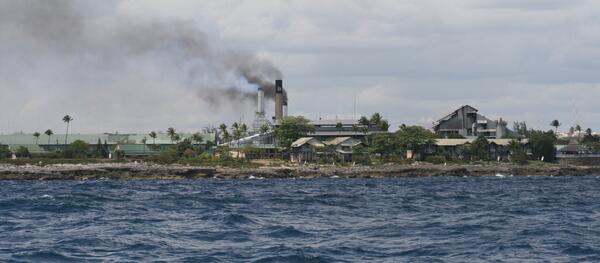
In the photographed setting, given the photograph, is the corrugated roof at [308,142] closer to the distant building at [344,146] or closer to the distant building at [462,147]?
the distant building at [344,146]

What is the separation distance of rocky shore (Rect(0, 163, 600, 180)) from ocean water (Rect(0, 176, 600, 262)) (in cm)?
7689

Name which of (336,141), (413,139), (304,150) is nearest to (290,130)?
(304,150)

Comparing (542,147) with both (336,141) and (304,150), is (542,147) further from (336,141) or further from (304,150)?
(304,150)

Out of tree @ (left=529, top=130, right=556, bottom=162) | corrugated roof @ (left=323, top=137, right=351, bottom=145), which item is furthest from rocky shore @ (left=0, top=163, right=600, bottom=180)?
tree @ (left=529, top=130, right=556, bottom=162)

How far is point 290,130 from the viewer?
627 ft

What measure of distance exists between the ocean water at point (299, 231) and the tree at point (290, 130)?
12023cm

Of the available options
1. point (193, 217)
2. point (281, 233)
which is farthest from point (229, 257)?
point (193, 217)

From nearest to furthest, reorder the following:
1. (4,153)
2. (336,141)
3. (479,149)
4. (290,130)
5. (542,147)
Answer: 1. (4,153)
2. (479,149)
3. (336,141)
4. (290,130)
5. (542,147)

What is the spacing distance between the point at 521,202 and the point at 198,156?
117 m

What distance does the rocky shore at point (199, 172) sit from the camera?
144613 mm

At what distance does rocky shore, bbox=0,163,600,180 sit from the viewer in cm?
14461

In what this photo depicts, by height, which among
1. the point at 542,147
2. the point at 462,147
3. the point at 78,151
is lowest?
the point at 78,151

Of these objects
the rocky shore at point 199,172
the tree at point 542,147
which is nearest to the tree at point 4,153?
the rocky shore at point 199,172

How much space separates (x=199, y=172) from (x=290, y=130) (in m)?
43.6
